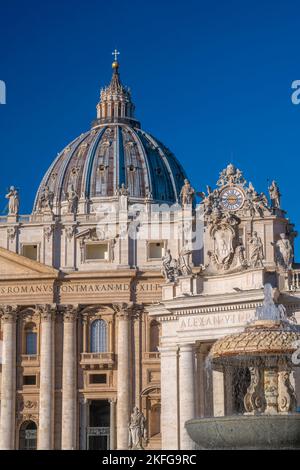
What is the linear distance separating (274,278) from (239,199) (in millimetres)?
13879

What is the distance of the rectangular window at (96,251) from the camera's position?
7731cm

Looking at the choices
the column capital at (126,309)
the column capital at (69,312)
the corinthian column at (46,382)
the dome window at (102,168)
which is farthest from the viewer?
the dome window at (102,168)

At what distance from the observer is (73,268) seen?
251 ft

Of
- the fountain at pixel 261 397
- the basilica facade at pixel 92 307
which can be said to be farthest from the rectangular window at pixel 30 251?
the fountain at pixel 261 397

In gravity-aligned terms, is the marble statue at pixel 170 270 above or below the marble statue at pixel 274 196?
below

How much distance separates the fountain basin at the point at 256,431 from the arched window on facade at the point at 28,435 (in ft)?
Answer: 141

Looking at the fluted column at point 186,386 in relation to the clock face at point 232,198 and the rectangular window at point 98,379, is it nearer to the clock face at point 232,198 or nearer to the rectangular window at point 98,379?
the clock face at point 232,198

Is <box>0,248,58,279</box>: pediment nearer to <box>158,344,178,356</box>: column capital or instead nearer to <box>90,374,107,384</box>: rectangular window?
<box>90,374,107,384</box>: rectangular window

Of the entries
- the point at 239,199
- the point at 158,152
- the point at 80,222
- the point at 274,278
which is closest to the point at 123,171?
the point at 158,152

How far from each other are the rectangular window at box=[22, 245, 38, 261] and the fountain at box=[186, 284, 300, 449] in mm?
39628

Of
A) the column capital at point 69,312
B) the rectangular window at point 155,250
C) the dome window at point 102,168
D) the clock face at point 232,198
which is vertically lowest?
the column capital at point 69,312

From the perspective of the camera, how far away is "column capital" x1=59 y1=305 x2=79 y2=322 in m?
75.7

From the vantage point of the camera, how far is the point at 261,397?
36.7m
